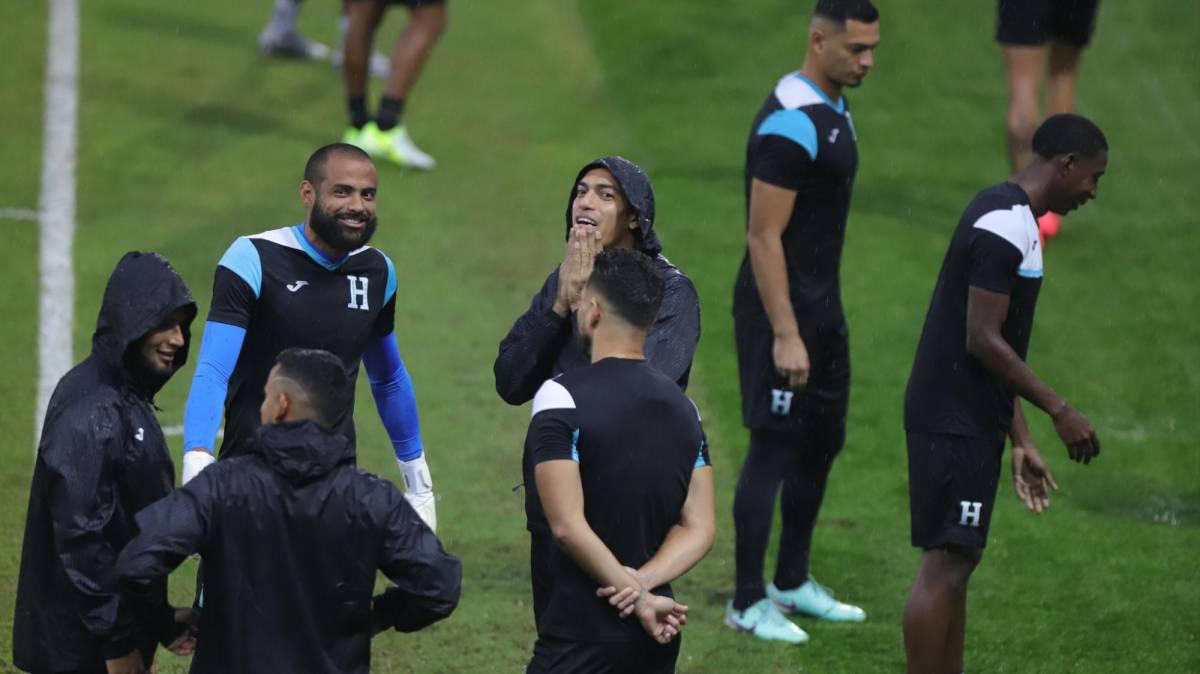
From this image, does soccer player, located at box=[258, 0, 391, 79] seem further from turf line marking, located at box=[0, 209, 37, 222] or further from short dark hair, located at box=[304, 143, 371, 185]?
short dark hair, located at box=[304, 143, 371, 185]

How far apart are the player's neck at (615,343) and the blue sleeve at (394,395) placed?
1.48 metres

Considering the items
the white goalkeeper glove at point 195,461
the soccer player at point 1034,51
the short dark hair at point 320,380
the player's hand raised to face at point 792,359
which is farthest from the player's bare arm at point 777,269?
the soccer player at point 1034,51

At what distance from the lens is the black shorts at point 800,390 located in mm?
6941

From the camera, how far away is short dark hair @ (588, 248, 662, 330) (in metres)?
4.65

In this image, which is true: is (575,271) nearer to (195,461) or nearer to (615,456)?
(615,456)

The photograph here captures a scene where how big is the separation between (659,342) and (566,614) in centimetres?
98

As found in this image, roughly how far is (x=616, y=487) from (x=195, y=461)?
150 cm

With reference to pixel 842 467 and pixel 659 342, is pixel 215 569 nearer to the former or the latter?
pixel 659 342

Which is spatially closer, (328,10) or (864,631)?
(864,631)

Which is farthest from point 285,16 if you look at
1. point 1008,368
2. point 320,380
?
point 320,380

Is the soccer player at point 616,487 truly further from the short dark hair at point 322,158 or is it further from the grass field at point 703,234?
the grass field at point 703,234

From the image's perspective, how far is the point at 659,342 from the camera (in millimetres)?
5277

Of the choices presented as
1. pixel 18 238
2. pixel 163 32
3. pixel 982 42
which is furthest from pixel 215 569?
pixel 982 42

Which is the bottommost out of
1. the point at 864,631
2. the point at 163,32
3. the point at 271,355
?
the point at 864,631
